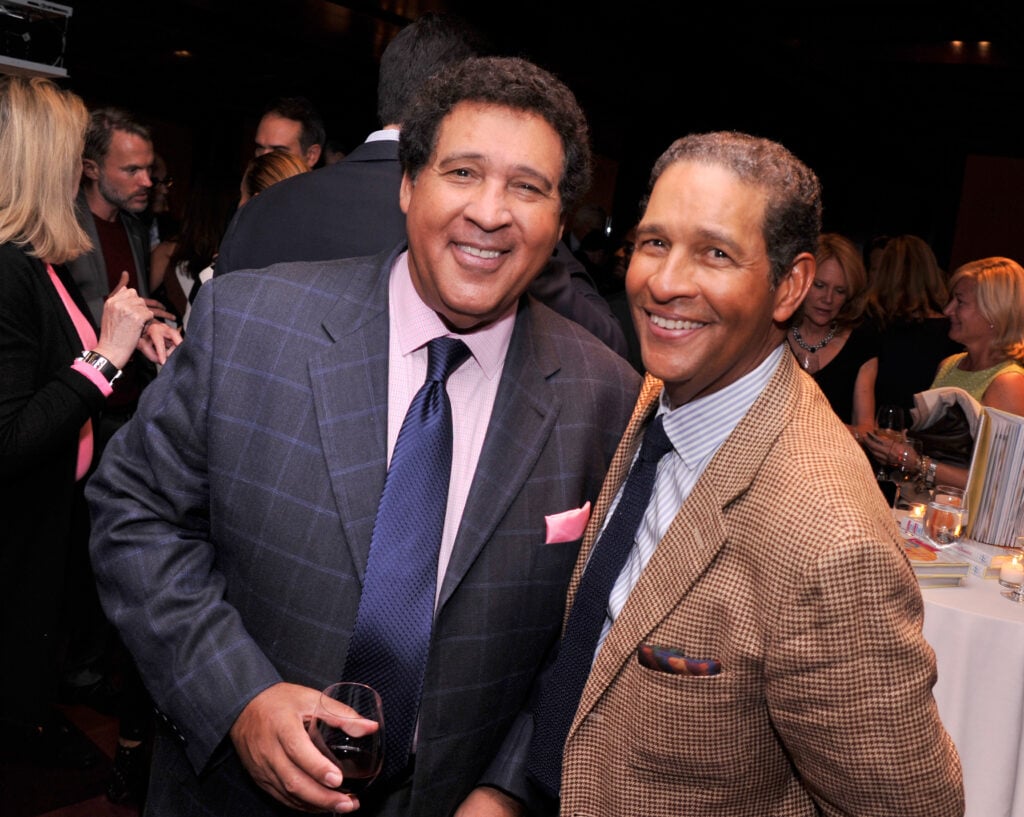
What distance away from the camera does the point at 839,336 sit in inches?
195

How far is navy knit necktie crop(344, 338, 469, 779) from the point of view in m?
1.30

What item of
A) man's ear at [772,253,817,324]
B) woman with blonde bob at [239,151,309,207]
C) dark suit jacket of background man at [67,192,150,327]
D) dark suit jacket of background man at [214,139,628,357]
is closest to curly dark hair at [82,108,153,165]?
dark suit jacket of background man at [67,192,150,327]

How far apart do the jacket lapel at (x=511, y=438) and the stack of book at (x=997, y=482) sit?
6.05ft

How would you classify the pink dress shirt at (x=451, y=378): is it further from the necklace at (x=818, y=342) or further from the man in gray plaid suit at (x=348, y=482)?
the necklace at (x=818, y=342)

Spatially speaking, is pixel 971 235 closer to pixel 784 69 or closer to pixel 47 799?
pixel 784 69

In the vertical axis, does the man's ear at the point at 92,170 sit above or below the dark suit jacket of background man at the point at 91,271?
above

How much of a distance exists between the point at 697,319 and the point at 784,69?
7616mm

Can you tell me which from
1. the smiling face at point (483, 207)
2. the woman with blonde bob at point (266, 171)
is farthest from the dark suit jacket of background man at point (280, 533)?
the woman with blonde bob at point (266, 171)

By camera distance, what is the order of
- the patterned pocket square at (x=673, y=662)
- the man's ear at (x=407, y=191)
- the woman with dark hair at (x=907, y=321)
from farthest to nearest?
the woman with dark hair at (x=907, y=321), the man's ear at (x=407, y=191), the patterned pocket square at (x=673, y=662)

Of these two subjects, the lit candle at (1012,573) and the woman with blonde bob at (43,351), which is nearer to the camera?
the woman with blonde bob at (43,351)

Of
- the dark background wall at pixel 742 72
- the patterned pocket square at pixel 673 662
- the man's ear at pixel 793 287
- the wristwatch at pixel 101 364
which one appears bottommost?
the patterned pocket square at pixel 673 662

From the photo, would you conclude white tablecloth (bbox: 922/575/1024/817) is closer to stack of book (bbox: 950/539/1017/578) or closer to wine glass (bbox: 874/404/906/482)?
stack of book (bbox: 950/539/1017/578)

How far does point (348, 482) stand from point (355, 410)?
0.35ft

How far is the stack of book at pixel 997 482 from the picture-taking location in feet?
9.10
